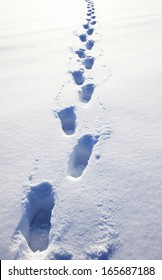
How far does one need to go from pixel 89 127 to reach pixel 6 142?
0.61 metres

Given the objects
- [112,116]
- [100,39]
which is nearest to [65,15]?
[100,39]

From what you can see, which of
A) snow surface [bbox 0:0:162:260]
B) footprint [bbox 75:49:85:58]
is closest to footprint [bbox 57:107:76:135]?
snow surface [bbox 0:0:162:260]

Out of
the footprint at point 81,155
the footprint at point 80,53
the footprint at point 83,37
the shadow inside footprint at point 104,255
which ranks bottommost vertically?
the shadow inside footprint at point 104,255

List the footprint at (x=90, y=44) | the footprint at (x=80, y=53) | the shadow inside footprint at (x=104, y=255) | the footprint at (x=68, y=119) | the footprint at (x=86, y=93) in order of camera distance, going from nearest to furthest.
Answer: the shadow inside footprint at (x=104, y=255) → the footprint at (x=68, y=119) → the footprint at (x=86, y=93) → the footprint at (x=80, y=53) → the footprint at (x=90, y=44)

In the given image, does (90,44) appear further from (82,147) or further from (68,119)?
(82,147)

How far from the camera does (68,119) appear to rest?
216cm

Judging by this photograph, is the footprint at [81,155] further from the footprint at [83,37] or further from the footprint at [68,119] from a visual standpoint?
the footprint at [83,37]

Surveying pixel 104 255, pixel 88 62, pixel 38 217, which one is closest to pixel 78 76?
pixel 88 62

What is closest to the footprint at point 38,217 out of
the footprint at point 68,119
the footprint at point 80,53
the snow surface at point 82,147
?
the snow surface at point 82,147

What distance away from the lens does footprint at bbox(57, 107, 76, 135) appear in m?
2.09

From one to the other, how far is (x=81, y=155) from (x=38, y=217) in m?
0.52

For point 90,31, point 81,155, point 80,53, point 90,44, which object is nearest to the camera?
point 81,155

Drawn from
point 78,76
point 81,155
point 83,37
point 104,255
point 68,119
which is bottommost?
point 104,255

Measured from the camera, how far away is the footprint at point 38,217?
1.41 meters
